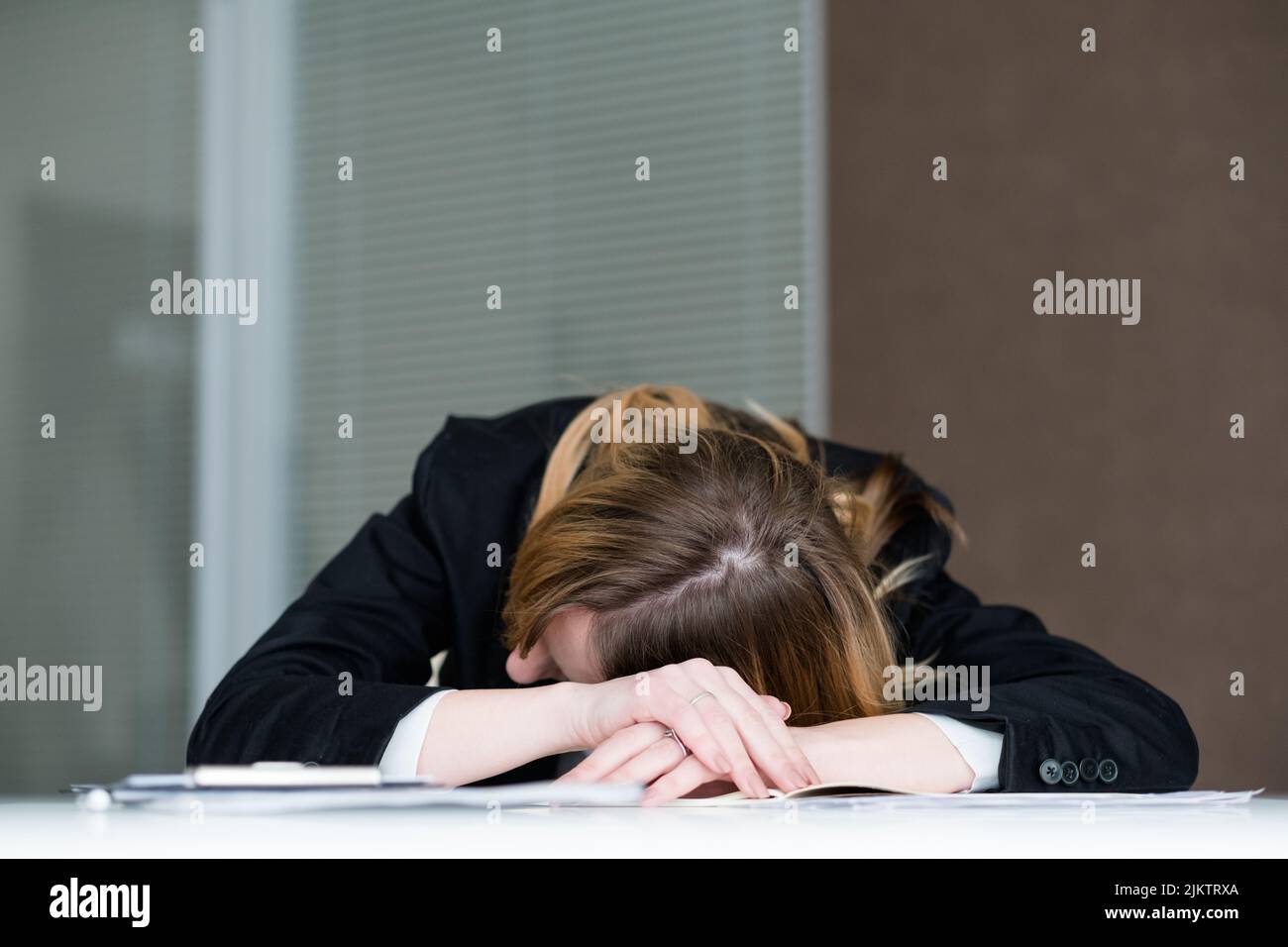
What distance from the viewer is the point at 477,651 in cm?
125

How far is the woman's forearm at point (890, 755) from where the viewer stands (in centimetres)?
80

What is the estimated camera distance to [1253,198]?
2.44 m

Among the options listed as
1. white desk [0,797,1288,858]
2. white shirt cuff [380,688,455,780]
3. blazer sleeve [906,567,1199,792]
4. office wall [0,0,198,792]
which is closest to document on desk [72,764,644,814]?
white desk [0,797,1288,858]

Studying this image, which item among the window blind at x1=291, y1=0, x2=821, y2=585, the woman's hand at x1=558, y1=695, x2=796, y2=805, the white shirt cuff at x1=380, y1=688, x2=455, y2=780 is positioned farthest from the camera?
the window blind at x1=291, y1=0, x2=821, y2=585

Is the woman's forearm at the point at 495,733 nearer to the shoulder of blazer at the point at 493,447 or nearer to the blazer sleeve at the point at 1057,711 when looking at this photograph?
the blazer sleeve at the point at 1057,711

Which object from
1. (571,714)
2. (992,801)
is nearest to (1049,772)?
(992,801)

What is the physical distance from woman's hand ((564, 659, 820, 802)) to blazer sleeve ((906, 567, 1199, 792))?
0.53 ft

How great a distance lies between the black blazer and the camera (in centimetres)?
88

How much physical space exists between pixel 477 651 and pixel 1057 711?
602mm

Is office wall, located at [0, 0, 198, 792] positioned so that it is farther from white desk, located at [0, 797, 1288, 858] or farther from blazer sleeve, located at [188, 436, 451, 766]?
white desk, located at [0, 797, 1288, 858]

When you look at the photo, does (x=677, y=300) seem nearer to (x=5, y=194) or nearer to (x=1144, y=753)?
(x=5, y=194)

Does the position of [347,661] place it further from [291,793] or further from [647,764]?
[291,793]

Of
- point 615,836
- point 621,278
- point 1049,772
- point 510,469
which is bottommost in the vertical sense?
point 1049,772
